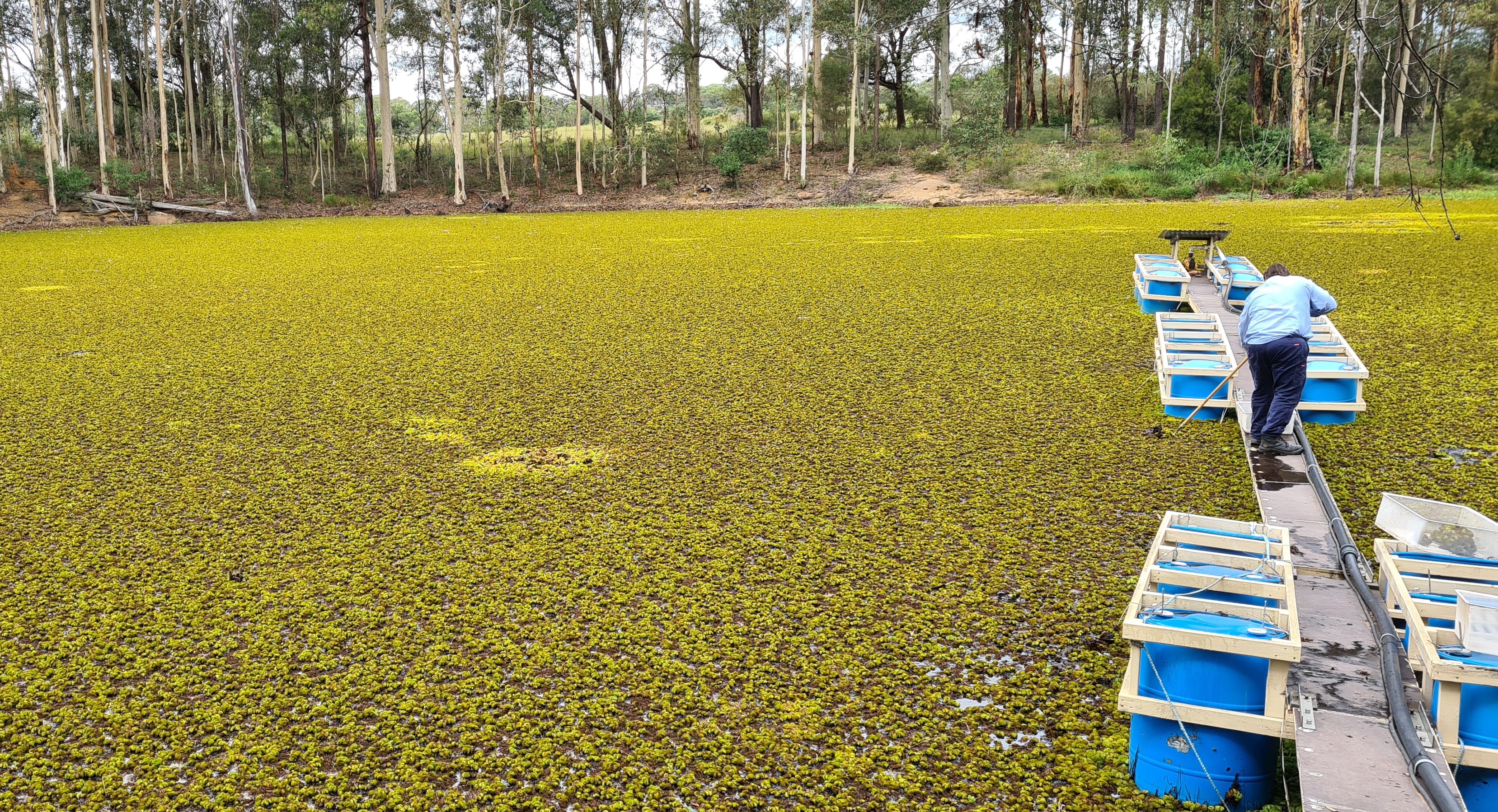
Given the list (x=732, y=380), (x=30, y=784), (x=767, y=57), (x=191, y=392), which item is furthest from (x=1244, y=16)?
(x=30, y=784)

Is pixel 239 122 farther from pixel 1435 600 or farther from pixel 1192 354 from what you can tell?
pixel 1435 600

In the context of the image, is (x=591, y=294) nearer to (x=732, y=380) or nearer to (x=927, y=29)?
(x=732, y=380)

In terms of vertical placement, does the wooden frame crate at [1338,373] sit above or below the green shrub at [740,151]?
below

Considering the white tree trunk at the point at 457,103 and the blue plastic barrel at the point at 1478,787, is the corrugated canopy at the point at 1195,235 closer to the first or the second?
the blue plastic barrel at the point at 1478,787

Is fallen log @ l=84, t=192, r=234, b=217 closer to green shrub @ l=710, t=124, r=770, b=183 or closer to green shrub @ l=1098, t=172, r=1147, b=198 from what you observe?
green shrub @ l=710, t=124, r=770, b=183

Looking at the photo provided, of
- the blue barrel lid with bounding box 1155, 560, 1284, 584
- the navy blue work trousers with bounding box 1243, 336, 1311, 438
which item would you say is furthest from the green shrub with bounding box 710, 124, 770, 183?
the blue barrel lid with bounding box 1155, 560, 1284, 584

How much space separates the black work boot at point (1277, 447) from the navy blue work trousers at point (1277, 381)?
2 centimetres

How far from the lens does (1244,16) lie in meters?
25.9

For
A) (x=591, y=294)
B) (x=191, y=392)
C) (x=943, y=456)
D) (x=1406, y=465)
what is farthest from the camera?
(x=591, y=294)

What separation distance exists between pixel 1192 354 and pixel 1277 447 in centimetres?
128

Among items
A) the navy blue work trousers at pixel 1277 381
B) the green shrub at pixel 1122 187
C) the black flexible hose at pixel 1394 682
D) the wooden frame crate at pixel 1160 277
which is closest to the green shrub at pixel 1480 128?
the green shrub at pixel 1122 187

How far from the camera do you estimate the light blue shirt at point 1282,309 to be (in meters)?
4.21

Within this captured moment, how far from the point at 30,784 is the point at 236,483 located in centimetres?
208

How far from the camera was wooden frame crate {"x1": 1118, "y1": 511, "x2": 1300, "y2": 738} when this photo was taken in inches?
78.9
